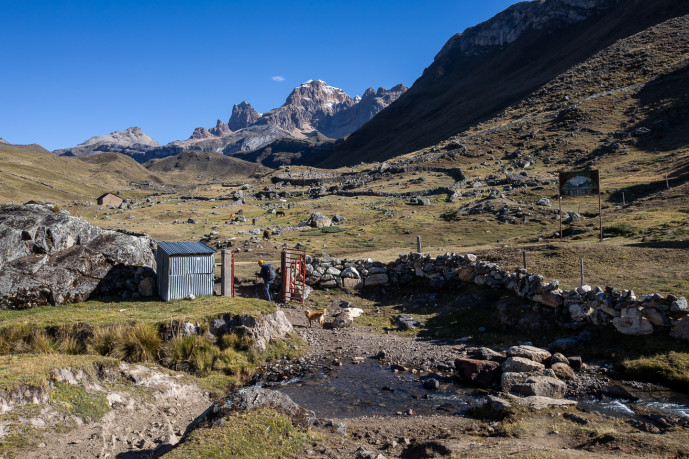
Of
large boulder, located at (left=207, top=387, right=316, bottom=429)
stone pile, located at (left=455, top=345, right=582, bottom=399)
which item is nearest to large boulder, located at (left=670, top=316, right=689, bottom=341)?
stone pile, located at (left=455, top=345, right=582, bottom=399)

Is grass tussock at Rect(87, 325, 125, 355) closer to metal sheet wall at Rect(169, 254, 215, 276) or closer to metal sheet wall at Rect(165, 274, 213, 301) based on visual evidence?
metal sheet wall at Rect(165, 274, 213, 301)

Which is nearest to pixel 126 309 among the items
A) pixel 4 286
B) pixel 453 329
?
pixel 4 286

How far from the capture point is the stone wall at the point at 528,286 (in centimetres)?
1262

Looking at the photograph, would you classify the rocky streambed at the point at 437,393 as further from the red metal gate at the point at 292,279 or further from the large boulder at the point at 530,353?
the red metal gate at the point at 292,279

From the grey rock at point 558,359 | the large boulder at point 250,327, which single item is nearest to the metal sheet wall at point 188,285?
the large boulder at point 250,327

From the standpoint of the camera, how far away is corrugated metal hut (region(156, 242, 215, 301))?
1683 centimetres

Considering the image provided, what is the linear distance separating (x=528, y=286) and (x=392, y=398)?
24.8 ft

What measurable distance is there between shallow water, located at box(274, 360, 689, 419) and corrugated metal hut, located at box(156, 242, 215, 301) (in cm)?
667

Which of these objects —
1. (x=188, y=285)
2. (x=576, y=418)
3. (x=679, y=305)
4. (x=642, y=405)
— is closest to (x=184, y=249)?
(x=188, y=285)

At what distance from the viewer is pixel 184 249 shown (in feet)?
57.4

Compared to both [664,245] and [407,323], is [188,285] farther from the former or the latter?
[664,245]

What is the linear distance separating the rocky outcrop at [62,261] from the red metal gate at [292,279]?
210 inches

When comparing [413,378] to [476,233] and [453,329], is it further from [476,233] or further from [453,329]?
[476,233]

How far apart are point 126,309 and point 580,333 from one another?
14786mm
